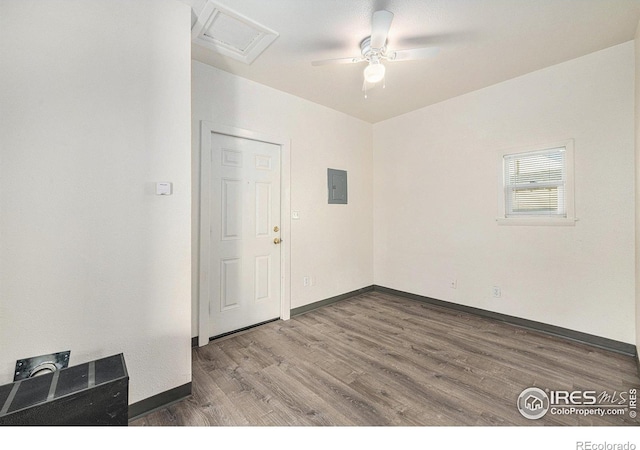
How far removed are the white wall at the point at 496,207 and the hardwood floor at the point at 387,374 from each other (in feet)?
1.45

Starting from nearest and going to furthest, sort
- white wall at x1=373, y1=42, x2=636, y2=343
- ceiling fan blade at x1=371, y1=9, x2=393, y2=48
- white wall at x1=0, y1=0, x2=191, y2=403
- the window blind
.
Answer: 1. white wall at x1=0, y1=0, x2=191, y2=403
2. ceiling fan blade at x1=371, y1=9, x2=393, y2=48
3. white wall at x1=373, y1=42, x2=636, y2=343
4. the window blind

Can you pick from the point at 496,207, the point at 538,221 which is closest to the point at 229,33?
the point at 496,207

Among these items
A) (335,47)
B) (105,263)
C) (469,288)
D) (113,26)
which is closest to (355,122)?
(335,47)

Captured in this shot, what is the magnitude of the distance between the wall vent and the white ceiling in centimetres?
6

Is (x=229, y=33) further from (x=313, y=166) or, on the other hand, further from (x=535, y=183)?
(x=535, y=183)

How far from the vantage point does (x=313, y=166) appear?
3627 millimetres

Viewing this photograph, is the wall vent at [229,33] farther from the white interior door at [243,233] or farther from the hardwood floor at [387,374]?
the hardwood floor at [387,374]

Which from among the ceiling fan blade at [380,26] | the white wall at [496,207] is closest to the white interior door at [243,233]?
the ceiling fan blade at [380,26]

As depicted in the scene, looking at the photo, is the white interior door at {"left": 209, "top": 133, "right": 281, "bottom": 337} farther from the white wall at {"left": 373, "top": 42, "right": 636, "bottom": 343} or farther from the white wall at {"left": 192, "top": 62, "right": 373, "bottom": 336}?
the white wall at {"left": 373, "top": 42, "right": 636, "bottom": 343}

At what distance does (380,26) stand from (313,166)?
1.89m

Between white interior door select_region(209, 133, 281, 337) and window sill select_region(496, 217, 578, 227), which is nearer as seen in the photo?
window sill select_region(496, 217, 578, 227)

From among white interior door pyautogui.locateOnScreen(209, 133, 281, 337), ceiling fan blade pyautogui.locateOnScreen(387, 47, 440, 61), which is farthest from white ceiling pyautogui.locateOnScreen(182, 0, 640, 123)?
white interior door pyautogui.locateOnScreen(209, 133, 281, 337)

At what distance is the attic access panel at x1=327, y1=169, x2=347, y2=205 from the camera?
12.5 feet

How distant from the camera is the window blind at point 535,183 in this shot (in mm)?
2768
